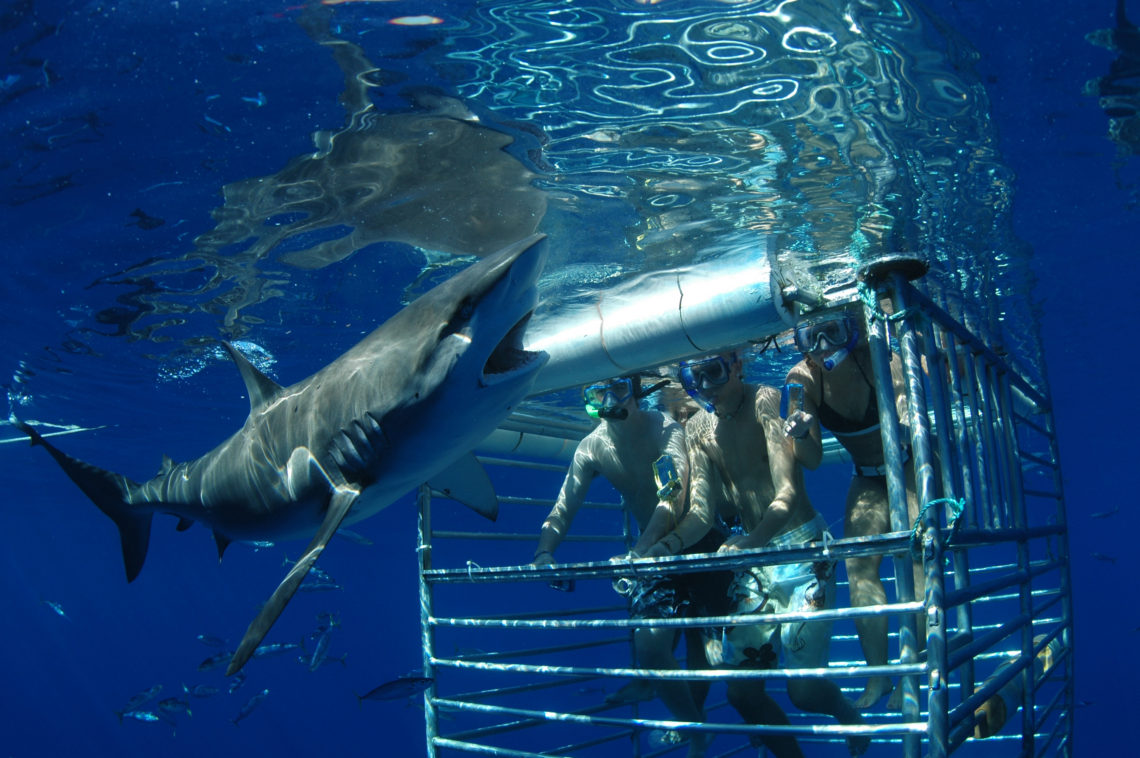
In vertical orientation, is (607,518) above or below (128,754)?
above

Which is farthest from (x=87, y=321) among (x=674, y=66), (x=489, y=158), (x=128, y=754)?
(x=128, y=754)

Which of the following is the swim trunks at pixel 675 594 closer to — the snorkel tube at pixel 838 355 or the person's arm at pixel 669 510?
the person's arm at pixel 669 510

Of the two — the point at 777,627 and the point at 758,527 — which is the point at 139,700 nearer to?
the point at 777,627

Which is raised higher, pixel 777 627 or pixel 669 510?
pixel 669 510

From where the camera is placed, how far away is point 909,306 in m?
3.51

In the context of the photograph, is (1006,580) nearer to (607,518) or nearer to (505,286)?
(505,286)

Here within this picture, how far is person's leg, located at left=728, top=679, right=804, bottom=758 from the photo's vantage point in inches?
210

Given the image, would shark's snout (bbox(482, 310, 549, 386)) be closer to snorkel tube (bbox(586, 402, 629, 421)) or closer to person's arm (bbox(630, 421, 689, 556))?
person's arm (bbox(630, 421, 689, 556))

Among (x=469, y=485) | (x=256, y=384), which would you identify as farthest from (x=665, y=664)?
(x=256, y=384)

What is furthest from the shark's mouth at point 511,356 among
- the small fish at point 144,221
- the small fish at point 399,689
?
the small fish at point 144,221

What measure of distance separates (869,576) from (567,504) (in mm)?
2679

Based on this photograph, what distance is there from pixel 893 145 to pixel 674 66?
113 inches

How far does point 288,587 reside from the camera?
2832 mm

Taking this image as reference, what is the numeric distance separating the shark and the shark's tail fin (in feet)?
0.35
